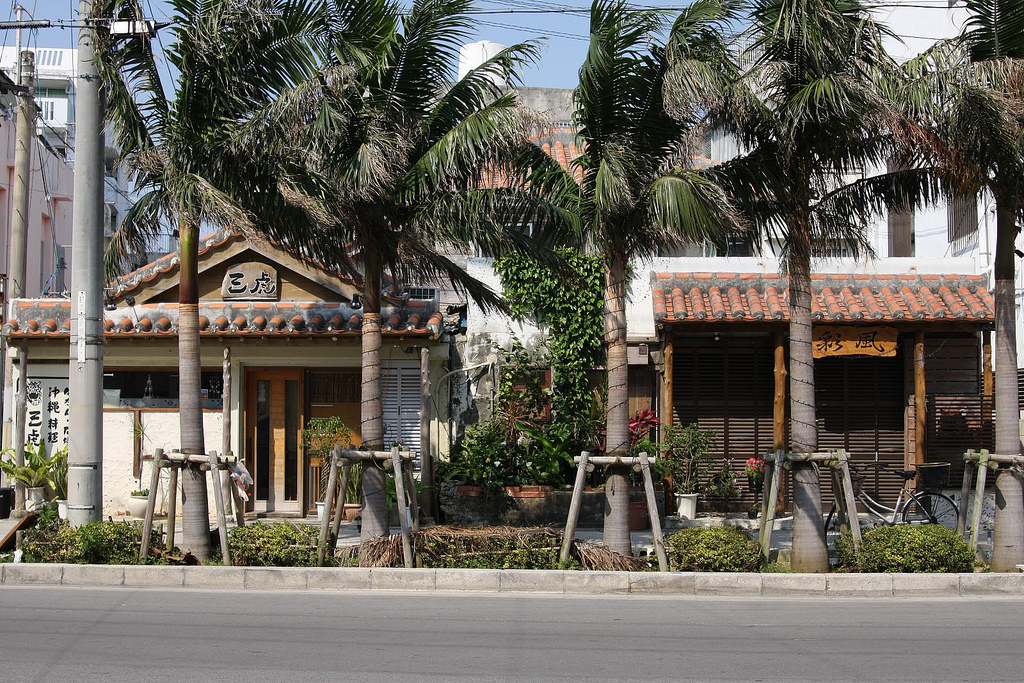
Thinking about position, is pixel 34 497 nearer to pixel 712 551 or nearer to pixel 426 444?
pixel 426 444

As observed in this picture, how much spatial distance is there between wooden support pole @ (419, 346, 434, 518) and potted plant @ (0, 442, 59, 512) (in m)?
5.71

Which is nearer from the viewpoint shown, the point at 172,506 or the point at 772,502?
the point at 172,506

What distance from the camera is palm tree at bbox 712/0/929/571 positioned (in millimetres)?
10297

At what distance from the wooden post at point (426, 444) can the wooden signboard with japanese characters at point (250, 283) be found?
9.12 ft

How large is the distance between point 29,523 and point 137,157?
4.40m

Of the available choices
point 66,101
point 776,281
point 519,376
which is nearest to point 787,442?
point 776,281

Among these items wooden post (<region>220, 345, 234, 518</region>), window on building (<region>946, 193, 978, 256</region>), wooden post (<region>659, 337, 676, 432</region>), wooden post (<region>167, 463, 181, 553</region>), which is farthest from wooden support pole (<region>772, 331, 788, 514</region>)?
wooden post (<region>167, 463, 181, 553</region>)

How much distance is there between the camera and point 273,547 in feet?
36.3

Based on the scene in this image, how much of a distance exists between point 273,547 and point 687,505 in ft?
22.9

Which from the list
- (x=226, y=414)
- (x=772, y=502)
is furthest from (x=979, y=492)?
(x=226, y=414)

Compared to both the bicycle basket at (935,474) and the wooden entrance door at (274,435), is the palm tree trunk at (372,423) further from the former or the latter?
the bicycle basket at (935,474)

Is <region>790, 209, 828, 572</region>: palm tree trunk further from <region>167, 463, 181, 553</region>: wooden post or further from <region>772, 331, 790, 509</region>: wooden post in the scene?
<region>167, 463, 181, 553</region>: wooden post

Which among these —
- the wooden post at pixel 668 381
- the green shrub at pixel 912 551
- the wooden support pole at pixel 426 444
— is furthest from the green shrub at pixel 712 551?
the wooden post at pixel 668 381

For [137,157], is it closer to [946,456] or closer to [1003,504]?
[1003,504]
